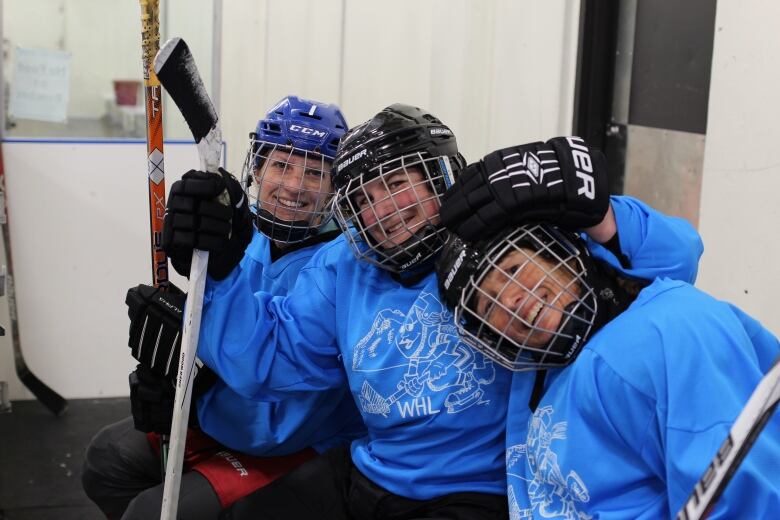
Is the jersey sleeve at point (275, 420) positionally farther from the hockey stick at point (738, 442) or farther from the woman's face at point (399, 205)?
the hockey stick at point (738, 442)

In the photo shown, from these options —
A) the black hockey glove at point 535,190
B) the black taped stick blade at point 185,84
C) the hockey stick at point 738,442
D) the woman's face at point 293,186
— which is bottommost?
the hockey stick at point 738,442

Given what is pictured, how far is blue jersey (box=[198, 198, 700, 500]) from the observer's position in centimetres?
164

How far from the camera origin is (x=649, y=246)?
1.50 meters

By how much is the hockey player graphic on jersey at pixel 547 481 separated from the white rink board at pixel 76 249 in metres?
2.66

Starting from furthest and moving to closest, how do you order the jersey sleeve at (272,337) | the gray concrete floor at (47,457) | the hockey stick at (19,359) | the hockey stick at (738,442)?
the hockey stick at (19,359)
the gray concrete floor at (47,457)
the jersey sleeve at (272,337)
the hockey stick at (738,442)

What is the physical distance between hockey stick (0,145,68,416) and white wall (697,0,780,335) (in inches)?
96.4

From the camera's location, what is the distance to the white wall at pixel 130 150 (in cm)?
388

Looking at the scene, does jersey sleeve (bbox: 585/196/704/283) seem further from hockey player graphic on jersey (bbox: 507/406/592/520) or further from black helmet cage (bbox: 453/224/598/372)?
hockey player graphic on jersey (bbox: 507/406/592/520)

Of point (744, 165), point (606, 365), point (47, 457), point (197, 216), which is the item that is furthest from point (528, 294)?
point (47, 457)

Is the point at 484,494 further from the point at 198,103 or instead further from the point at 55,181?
the point at 55,181

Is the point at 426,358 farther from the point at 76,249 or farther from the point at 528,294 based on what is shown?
the point at 76,249

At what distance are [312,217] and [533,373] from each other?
2.36 feet

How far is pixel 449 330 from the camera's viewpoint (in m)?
1.67

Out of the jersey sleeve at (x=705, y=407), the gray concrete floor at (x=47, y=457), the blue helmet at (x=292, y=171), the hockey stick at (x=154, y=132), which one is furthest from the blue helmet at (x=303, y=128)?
the gray concrete floor at (x=47, y=457)
